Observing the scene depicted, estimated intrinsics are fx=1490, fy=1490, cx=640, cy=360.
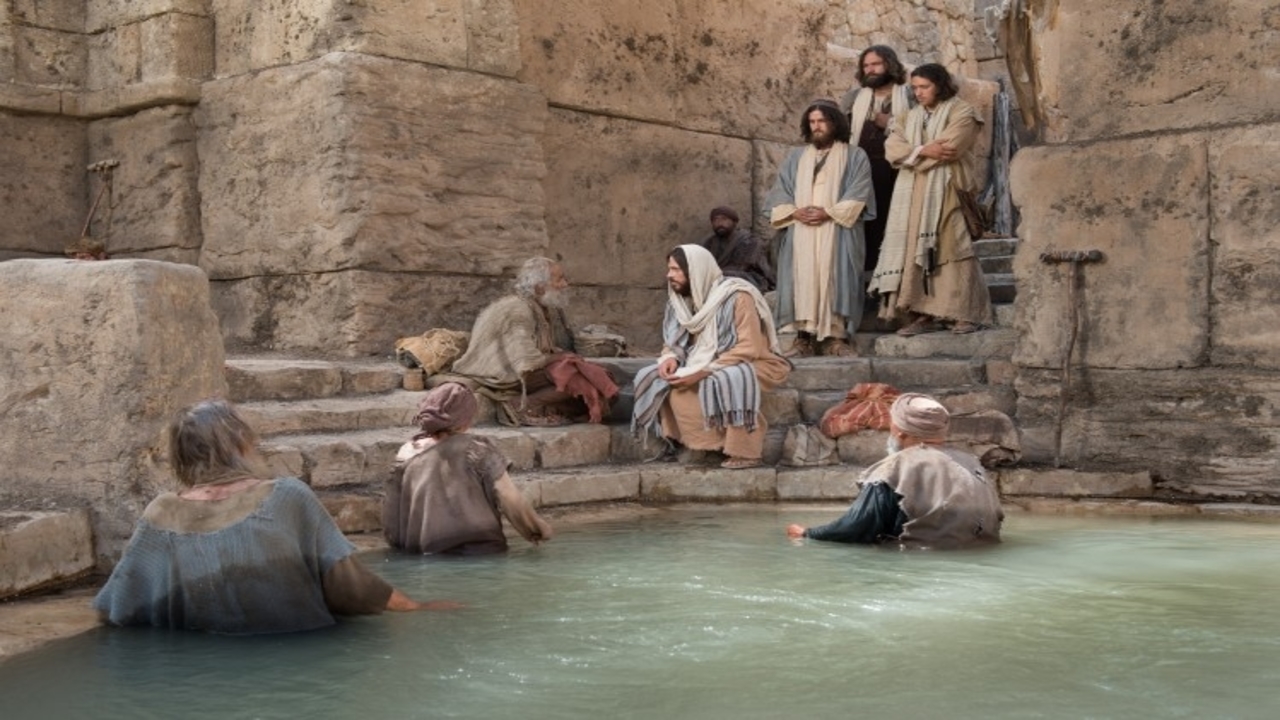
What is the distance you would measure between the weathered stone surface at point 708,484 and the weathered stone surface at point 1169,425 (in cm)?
148

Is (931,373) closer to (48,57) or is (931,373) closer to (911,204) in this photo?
(911,204)

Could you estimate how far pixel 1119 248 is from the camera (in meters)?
8.17

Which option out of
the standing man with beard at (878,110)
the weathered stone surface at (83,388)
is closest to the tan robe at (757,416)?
the standing man with beard at (878,110)

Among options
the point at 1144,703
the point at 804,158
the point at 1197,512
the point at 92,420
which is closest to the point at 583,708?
the point at 1144,703

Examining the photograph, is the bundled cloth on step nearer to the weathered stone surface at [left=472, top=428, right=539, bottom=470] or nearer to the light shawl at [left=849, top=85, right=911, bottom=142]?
the weathered stone surface at [left=472, top=428, right=539, bottom=470]

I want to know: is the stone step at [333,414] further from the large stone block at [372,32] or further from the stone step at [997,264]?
the stone step at [997,264]

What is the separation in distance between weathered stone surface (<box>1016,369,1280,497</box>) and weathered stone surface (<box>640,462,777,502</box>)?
1.48 metres

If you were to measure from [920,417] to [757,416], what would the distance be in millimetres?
2115

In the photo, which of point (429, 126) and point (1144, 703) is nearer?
point (1144, 703)

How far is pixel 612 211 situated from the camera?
1136 centimetres

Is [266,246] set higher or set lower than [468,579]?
higher

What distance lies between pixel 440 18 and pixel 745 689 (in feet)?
21.6

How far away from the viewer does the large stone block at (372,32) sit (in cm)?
927

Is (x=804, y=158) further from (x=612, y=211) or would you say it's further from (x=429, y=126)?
(x=429, y=126)
